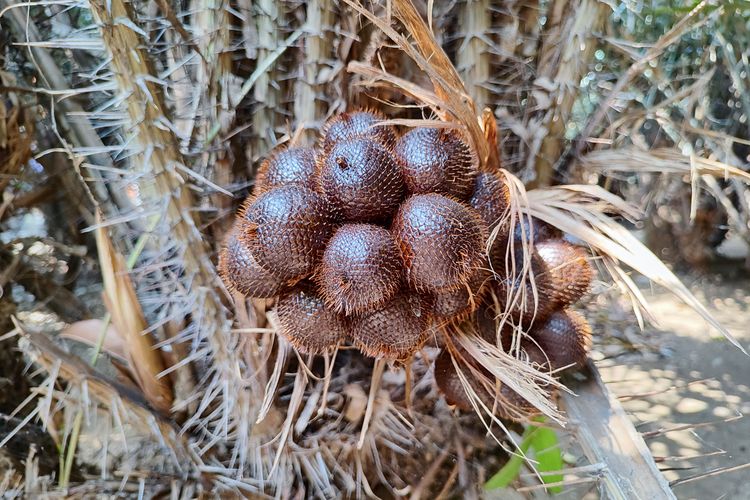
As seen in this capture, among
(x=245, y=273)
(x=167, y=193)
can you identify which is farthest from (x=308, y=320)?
(x=167, y=193)

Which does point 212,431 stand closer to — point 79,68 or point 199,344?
point 199,344

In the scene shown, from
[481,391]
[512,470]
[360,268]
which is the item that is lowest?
[512,470]

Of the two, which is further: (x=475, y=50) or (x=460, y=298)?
(x=475, y=50)

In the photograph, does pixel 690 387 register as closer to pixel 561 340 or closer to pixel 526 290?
pixel 561 340

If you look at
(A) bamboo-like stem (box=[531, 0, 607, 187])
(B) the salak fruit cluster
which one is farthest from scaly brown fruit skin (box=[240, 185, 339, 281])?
(A) bamboo-like stem (box=[531, 0, 607, 187])

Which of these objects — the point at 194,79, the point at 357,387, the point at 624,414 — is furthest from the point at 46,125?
the point at 624,414

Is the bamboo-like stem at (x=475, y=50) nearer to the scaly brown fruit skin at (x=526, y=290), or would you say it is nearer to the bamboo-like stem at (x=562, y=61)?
the bamboo-like stem at (x=562, y=61)
